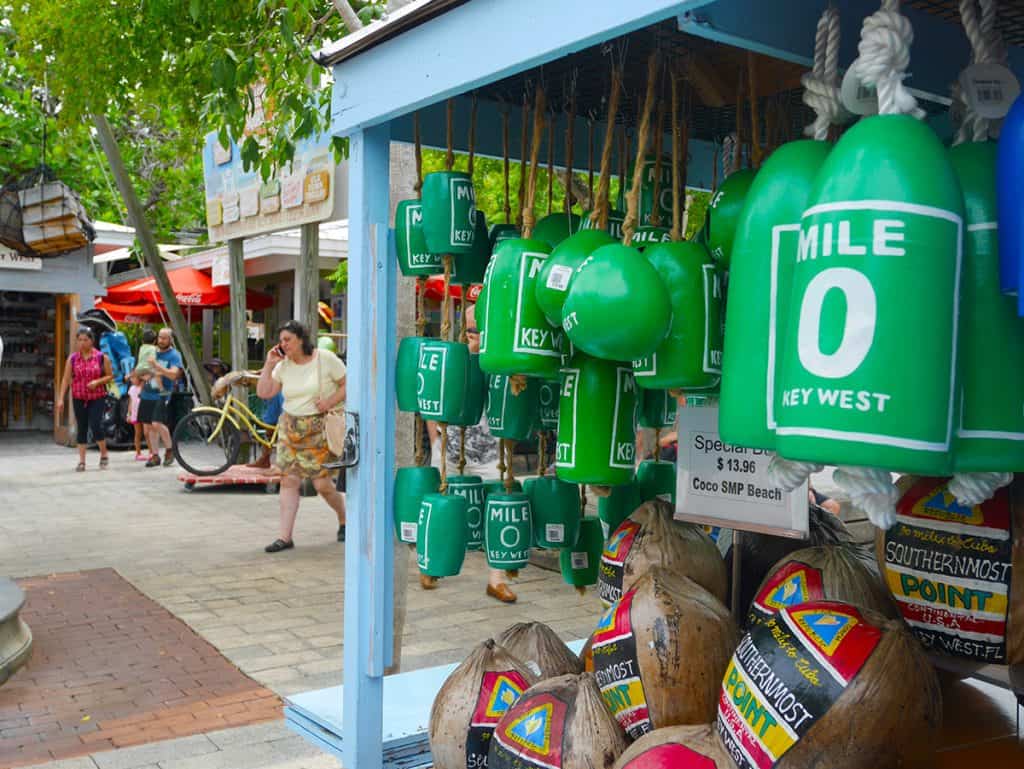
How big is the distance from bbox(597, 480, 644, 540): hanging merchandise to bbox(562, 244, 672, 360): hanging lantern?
0.79 meters

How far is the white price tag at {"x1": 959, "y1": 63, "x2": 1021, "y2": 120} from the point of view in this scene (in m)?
1.38

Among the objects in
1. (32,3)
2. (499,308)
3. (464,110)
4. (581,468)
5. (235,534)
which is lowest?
(235,534)

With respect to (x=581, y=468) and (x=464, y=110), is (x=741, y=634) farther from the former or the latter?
(x=464, y=110)

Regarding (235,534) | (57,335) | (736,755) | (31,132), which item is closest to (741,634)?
(736,755)

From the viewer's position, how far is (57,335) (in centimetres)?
1716

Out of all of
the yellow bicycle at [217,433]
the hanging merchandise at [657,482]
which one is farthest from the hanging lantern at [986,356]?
the yellow bicycle at [217,433]

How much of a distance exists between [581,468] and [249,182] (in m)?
9.87

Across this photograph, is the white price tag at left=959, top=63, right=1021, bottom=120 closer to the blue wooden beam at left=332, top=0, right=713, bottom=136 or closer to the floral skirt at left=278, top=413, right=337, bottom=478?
the blue wooden beam at left=332, top=0, right=713, bottom=136

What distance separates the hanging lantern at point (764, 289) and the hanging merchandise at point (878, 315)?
14 cm

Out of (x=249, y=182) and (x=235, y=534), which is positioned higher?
(x=249, y=182)

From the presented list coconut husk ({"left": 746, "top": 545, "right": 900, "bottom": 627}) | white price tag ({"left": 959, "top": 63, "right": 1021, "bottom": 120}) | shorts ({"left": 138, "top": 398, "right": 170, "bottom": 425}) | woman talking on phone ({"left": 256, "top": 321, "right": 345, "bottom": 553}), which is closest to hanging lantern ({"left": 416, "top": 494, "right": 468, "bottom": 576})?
coconut husk ({"left": 746, "top": 545, "right": 900, "bottom": 627})

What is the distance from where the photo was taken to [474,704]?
227 cm

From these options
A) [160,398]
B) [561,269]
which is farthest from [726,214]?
[160,398]

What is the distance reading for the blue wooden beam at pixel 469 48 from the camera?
172 centimetres
